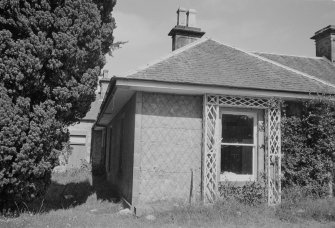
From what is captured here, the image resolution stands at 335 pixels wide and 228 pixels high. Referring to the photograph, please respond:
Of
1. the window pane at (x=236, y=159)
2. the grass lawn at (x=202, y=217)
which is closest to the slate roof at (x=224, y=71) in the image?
the window pane at (x=236, y=159)

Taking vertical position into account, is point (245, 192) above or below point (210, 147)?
below

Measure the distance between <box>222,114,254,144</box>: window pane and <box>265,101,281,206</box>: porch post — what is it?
533 millimetres

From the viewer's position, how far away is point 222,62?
10.3m

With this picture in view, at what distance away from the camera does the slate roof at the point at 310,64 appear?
1406cm

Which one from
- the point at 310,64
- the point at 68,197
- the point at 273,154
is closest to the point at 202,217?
the point at 273,154

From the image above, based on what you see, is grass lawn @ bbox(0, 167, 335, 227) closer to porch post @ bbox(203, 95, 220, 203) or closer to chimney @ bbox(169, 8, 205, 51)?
porch post @ bbox(203, 95, 220, 203)

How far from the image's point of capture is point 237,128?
9.64m

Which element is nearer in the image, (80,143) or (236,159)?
(236,159)

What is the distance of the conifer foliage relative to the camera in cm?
766

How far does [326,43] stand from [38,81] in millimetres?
14449

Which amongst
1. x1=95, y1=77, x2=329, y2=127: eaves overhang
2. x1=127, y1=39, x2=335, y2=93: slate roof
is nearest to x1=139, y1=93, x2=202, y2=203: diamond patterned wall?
x1=95, y1=77, x2=329, y2=127: eaves overhang

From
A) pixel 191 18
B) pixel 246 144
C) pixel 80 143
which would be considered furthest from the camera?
pixel 80 143

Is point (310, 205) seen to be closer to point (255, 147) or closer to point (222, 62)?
point (255, 147)

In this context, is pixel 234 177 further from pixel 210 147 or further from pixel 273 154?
pixel 273 154
